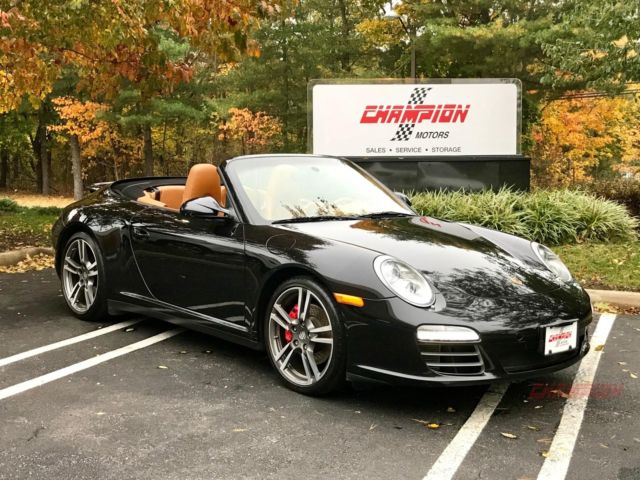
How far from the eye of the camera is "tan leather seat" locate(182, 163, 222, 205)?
198 inches

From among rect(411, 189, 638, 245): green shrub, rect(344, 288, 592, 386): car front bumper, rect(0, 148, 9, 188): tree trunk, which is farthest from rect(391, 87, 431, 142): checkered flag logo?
rect(0, 148, 9, 188): tree trunk

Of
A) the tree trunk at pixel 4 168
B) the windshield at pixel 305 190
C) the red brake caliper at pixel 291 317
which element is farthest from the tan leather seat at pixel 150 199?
the tree trunk at pixel 4 168

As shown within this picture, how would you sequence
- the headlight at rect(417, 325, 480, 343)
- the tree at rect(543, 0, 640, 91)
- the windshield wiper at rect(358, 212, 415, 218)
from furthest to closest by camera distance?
the tree at rect(543, 0, 640, 91)
the windshield wiper at rect(358, 212, 415, 218)
the headlight at rect(417, 325, 480, 343)

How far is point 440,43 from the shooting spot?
22641mm

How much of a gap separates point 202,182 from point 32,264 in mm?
4356

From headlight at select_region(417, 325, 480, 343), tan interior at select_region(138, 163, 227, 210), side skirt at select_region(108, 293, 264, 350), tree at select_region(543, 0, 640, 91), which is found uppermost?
tree at select_region(543, 0, 640, 91)

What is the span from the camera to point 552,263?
4336mm

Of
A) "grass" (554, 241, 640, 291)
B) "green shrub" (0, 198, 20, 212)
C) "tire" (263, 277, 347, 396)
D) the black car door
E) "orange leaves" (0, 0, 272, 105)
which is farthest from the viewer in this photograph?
"green shrub" (0, 198, 20, 212)

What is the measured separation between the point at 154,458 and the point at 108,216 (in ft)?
9.02

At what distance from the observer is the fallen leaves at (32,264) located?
8133 millimetres

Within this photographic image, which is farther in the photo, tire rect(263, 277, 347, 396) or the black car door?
the black car door

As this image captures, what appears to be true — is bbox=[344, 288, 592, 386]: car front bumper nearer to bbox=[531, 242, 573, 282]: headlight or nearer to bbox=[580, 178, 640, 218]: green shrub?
bbox=[531, 242, 573, 282]: headlight

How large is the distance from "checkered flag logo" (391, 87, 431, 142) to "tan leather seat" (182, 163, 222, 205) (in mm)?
8341

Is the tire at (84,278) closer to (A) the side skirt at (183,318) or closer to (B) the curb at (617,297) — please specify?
(A) the side skirt at (183,318)
